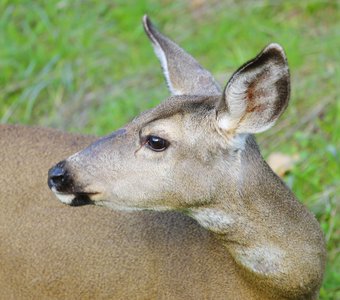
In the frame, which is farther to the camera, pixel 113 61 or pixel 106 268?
pixel 113 61

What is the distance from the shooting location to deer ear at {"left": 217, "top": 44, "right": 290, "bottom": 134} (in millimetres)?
3547

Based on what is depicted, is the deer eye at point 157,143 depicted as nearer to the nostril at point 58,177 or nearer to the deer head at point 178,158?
the deer head at point 178,158

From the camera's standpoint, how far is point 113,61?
23.3ft

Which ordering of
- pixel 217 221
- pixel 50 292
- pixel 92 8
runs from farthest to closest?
pixel 92 8
pixel 50 292
pixel 217 221

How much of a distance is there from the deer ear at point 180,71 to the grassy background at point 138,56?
163 centimetres

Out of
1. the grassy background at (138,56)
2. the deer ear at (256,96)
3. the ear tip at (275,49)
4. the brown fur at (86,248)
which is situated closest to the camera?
the ear tip at (275,49)

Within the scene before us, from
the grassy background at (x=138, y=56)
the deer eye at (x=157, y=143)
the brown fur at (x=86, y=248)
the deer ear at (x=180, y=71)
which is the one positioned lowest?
the grassy background at (x=138, y=56)

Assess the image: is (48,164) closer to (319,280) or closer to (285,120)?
(319,280)

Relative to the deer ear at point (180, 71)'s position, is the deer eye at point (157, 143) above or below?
above

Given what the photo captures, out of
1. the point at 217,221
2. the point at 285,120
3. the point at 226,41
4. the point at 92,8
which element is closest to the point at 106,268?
the point at 217,221

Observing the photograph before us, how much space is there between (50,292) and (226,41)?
3079 mm

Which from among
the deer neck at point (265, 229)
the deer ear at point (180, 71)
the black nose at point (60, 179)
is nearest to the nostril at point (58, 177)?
the black nose at point (60, 179)

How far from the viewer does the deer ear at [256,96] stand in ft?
11.6

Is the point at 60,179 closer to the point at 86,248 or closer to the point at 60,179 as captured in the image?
the point at 60,179
